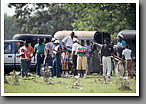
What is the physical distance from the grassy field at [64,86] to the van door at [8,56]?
422 mm

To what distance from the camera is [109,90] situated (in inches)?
615

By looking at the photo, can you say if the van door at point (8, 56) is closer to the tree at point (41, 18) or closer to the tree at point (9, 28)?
the tree at point (9, 28)

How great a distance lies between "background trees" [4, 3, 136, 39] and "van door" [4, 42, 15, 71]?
2.44ft

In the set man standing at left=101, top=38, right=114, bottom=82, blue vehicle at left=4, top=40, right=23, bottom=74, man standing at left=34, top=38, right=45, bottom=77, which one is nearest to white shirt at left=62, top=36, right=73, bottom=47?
man standing at left=34, top=38, right=45, bottom=77

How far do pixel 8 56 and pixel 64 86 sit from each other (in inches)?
94.0

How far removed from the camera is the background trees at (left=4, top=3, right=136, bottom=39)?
1623 centimetres

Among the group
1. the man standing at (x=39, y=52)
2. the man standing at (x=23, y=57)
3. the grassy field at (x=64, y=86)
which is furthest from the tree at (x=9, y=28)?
the man standing at (x=39, y=52)

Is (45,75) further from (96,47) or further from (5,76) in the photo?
(96,47)

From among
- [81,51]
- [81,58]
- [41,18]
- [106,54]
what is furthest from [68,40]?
[106,54]

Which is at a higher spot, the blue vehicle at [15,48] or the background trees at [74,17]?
the background trees at [74,17]

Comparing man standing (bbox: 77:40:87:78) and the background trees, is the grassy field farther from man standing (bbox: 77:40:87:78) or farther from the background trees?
the background trees

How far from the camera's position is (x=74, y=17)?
699 inches

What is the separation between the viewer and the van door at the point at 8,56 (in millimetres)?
16311

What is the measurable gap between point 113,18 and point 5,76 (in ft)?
12.0
